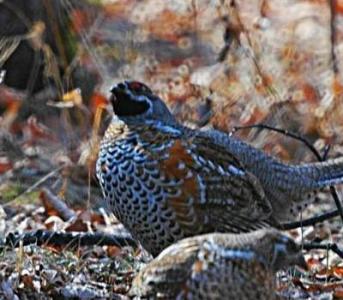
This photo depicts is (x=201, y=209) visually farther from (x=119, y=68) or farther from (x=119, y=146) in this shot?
(x=119, y=68)

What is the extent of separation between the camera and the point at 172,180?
22.5 feet

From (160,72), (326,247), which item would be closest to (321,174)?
(326,247)

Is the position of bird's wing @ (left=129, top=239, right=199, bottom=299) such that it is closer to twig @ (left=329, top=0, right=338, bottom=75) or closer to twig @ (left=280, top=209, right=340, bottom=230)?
Result: twig @ (left=280, top=209, right=340, bottom=230)

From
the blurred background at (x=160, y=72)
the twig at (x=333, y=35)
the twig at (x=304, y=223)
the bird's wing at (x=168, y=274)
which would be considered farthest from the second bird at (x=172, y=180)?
the twig at (x=333, y=35)

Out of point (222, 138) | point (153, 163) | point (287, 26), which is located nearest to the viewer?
point (153, 163)

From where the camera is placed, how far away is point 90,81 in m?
12.0

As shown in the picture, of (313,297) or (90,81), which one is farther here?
(90,81)

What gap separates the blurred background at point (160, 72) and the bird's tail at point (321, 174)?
2.40 meters

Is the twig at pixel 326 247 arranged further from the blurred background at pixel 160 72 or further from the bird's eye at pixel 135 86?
the blurred background at pixel 160 72

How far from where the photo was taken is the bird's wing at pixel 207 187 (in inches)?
270

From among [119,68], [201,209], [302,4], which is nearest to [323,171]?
[201,209]

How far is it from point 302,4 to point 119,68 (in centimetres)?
212

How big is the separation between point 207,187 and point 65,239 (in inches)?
36.1

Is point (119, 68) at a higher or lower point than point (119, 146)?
lower
